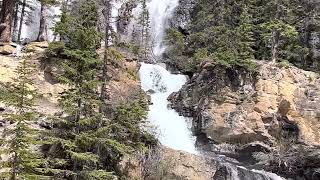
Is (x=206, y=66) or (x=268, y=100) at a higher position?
(x=206, y=66)

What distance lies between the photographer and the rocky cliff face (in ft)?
99.0

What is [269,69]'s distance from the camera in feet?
108

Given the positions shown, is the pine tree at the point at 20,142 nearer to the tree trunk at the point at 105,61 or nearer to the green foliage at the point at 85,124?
the green foliage at the point at 85,124

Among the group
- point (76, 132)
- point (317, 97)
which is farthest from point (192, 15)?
point (76, 132)

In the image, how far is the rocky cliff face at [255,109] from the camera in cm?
3017

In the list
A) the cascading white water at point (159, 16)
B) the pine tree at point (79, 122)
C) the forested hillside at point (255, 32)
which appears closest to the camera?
the pine tree at point (79, 122)

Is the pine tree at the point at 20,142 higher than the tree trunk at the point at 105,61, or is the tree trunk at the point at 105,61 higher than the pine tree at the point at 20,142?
the tree trunk at the point at 105,61

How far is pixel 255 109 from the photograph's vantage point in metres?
30.8

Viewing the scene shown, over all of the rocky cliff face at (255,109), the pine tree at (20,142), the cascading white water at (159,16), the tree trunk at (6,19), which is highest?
the cascading white water at (159,16)

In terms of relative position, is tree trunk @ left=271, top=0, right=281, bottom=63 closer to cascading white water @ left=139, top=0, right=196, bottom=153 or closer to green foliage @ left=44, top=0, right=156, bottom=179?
cascading white water @ left=139, top=0, right=196, bottom=153

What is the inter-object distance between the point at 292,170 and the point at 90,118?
47.3 feet

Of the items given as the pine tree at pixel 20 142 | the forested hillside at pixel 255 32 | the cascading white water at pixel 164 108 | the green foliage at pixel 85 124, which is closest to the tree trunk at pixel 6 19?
the green foliage at pixel 85 124

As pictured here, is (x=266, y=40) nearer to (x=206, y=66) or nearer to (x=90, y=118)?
(x=206, y=66)

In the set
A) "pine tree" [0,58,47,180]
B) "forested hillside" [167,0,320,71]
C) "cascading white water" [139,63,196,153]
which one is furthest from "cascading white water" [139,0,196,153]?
"pine tree" [0,58,47,180]
